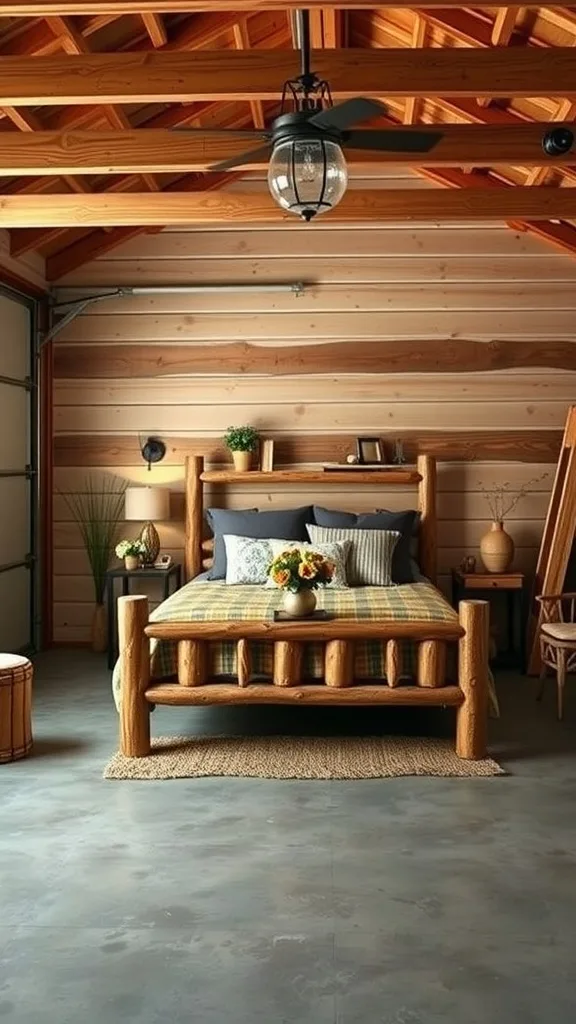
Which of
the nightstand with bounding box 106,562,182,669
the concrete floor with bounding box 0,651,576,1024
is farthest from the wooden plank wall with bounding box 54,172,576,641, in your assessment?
the concrete floor with bounding box 0,651,576,1024

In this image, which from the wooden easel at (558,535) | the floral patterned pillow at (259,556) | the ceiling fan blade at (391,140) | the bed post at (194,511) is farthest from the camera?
the bed post at (194,511)

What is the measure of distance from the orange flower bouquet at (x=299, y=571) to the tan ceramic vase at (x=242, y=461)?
2.40m

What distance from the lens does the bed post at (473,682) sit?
4852 mm

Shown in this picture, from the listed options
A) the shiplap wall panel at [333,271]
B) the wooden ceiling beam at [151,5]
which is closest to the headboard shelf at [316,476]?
the shiplap wall panel at [333,271]

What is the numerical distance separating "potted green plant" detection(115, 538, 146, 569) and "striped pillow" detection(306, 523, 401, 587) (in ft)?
4.18

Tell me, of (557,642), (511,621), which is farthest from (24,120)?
(511,621)

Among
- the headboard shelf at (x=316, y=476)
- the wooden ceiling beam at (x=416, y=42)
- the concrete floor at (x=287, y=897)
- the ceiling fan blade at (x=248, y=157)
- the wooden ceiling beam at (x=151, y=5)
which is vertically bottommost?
the concrete floor at (x=287, y=897)

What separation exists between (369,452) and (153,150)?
10.1ft

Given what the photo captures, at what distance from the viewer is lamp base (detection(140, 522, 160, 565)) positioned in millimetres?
7395

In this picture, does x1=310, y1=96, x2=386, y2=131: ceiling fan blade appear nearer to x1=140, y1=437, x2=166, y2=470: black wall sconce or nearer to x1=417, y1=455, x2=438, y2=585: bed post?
x1=417, y1=455, x2=438, y2=585: bed post

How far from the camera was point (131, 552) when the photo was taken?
7.23 m

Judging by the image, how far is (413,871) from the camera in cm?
357

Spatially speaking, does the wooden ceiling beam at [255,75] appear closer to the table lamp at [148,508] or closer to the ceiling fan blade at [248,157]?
the ceiling fan blade at [248,157]

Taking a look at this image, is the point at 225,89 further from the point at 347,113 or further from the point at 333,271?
the point at 333,271
